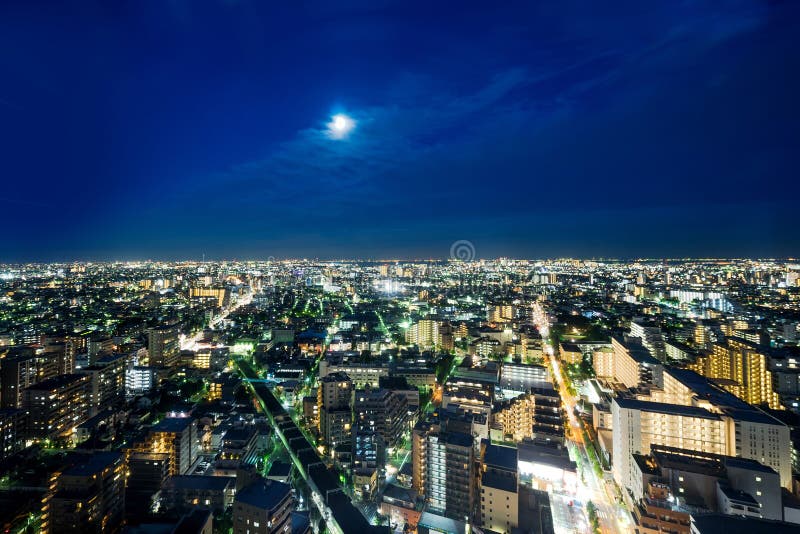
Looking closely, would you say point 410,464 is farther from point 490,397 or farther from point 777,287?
point 777,287

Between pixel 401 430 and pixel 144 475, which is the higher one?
pixel 144 475

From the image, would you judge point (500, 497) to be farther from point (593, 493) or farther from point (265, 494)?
point (265, 494)

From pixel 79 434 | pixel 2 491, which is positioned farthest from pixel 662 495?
pixel 79 434

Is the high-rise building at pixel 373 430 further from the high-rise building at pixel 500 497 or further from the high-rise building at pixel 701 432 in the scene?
the high-rise building at pixel 701 432

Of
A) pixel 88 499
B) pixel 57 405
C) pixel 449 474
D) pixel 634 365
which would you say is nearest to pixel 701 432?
pixel 634 365

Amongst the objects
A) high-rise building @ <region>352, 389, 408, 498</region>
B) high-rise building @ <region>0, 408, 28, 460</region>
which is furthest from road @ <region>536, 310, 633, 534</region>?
high-rise building @ <region>0, 408, 28, 460</region>
